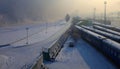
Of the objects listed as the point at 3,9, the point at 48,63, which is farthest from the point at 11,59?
the point at 3,9

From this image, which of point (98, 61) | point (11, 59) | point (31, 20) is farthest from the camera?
point (31, 20)

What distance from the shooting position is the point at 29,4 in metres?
122

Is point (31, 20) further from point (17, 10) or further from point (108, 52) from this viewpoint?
point (108, 52)

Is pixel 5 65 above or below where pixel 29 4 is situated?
below

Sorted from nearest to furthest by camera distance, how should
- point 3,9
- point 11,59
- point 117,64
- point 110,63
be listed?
point 117,64, point 110,63, point 11,59, point 3,9

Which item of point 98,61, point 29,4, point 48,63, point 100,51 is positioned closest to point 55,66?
point 48,63

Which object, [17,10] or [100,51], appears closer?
[100,51]

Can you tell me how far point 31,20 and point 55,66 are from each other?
96.3 meters

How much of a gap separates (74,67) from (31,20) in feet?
318

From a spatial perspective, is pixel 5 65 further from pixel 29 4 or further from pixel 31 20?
pixel 29 4

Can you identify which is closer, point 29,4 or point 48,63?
point 48,63

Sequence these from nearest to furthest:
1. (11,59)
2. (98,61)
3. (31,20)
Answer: (98,61)
(11,59)
(31,20)

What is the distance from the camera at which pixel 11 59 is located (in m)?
24.6

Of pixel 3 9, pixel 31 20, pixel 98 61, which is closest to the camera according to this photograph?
pixel 98 61
